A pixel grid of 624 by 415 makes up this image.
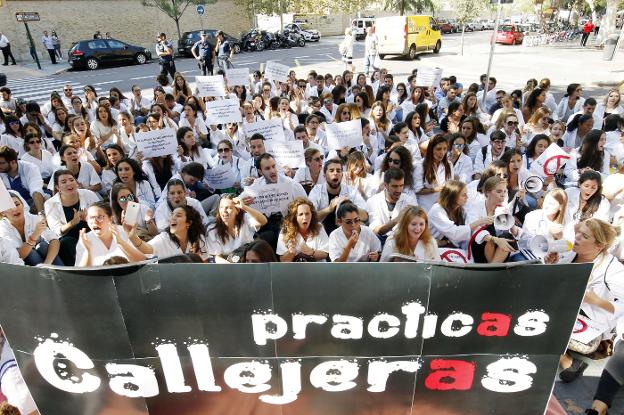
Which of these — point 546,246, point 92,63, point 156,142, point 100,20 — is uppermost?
point 100,20

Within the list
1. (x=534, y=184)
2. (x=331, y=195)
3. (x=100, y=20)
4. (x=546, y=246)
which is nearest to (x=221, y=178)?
(x=331, y=195)

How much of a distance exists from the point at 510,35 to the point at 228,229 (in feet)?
111

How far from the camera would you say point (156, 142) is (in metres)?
5.48

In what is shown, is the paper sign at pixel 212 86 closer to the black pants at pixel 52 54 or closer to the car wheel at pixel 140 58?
the car wheel at pixel 140 58

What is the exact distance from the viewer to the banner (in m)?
1.99

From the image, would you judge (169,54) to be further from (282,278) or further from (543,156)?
(282,278)

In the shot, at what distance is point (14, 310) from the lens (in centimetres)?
210

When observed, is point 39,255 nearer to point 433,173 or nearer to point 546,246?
point 433,173

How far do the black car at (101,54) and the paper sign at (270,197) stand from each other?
887 inches

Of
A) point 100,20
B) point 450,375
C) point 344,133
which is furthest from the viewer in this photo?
point 100,20

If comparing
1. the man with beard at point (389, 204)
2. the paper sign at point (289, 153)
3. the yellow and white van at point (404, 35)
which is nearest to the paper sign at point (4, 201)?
the paper sign at point (289, 153)

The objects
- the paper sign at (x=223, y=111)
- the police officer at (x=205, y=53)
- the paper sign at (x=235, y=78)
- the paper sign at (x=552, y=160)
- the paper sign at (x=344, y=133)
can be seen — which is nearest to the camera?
the paper sign at (x=552, y=160)

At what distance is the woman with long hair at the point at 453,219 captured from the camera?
3.96 metres

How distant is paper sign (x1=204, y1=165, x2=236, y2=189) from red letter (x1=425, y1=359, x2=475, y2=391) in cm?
409
